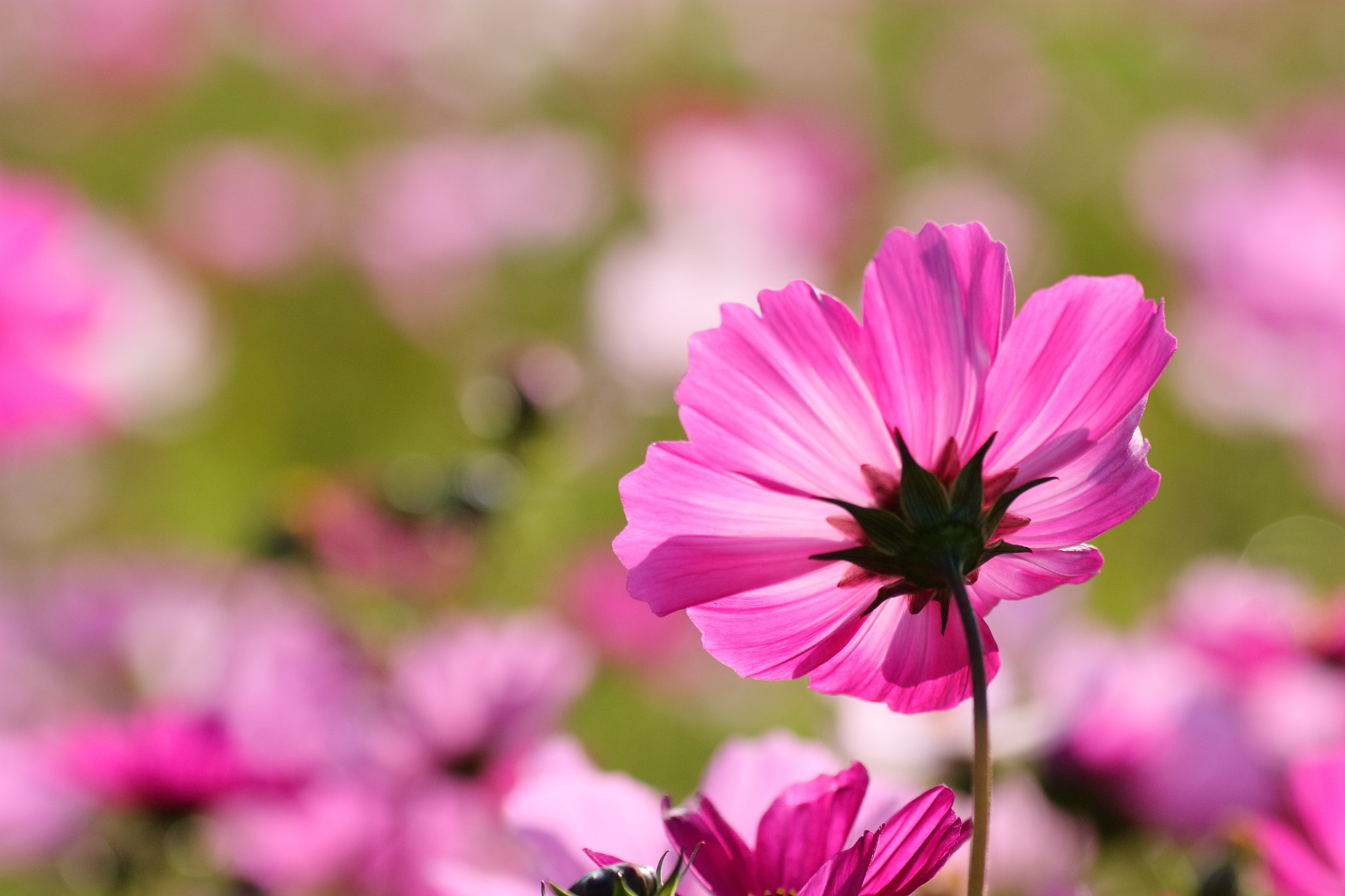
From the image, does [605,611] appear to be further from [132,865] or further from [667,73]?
[667,73]

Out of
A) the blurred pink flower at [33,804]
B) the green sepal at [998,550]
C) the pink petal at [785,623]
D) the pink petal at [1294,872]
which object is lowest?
the pink petal at [1294,872]

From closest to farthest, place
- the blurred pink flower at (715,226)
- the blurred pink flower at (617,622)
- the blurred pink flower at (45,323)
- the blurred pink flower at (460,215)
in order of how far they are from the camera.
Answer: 1. the blurred pink flower at (45,323)
2. the blurred pink flower at (617,622)
3. the blurred pink flower at (715,226)
4. the blurred pink flower at (460,215)

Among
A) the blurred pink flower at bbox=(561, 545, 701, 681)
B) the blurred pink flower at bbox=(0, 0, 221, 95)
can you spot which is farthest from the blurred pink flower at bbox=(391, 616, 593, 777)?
the blurred pink flower at bbox=(0, 0, 221, 95)

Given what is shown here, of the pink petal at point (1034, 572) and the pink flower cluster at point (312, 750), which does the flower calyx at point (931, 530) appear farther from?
the pink flower cluster at point (312, 750)

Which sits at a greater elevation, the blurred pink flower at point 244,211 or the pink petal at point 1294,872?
the blurred pink flower at point 244,211

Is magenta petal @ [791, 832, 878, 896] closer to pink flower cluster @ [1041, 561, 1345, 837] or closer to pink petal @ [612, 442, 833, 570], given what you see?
pink petal @ [612, 442, 833, 570]

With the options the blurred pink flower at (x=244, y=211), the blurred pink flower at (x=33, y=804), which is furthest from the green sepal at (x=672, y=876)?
the blurred pink flower at (x=244, y=211)

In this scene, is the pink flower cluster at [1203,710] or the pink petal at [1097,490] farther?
the pink flower cluster at [1203,710]
